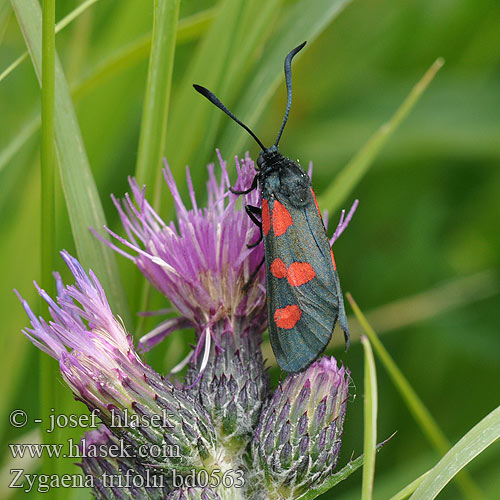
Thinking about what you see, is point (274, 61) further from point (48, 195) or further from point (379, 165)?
point (379, 165)

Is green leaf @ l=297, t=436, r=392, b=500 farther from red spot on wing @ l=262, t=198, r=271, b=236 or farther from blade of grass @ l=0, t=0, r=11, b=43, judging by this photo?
blade of grass @ l=0, t=0, r=11, b=43

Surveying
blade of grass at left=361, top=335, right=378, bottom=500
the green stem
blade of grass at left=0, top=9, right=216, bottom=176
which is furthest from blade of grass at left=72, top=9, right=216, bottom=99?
blade of grass at left=361, top=335, right=378, bottom=500

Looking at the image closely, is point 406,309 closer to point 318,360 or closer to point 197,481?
point 318,360

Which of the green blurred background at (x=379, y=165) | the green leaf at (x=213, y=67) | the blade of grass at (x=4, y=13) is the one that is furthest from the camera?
the green blurred background at (x=379, y=165)

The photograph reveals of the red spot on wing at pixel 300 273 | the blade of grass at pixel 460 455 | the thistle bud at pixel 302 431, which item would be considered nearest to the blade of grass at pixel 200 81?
the red spot on wing at pixel 300 273

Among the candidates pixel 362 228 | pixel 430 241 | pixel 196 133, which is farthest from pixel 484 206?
pixel 196 133

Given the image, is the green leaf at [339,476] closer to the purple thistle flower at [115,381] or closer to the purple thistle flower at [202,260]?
the purple thistle flower at [115,381]

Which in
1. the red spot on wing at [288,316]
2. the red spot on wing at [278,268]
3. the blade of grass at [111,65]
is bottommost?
the red spot on wing at [288,316]
